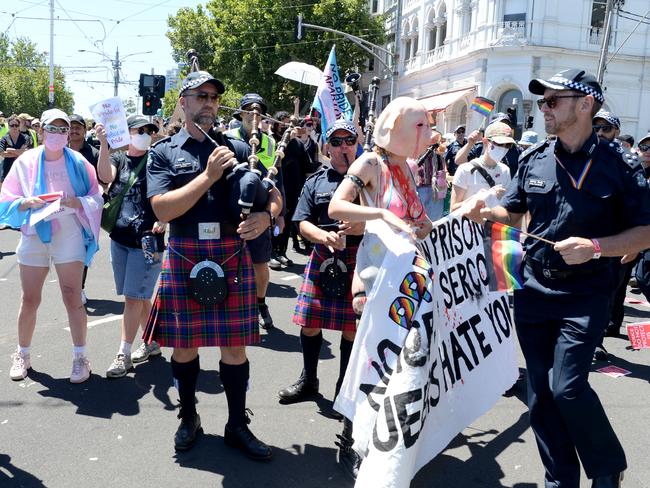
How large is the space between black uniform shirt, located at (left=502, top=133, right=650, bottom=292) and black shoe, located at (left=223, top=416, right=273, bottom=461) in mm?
1860

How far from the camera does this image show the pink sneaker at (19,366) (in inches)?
187

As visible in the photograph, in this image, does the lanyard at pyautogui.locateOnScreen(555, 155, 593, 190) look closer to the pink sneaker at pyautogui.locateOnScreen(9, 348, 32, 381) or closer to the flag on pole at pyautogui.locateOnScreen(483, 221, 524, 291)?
the flag on pole at pyautogui.locateOnScreen(483, 221, 524, 291)

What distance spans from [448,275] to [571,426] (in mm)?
996

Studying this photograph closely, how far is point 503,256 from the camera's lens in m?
3.51

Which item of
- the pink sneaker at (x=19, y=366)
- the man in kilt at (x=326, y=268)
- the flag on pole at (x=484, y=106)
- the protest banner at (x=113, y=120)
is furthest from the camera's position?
the flag on pole at (x=484, y=106)

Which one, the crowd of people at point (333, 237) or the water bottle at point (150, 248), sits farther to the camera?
the water bottle at point (150, 248)

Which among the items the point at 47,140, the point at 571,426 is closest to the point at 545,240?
the point at 571,426

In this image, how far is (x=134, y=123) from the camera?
535cm

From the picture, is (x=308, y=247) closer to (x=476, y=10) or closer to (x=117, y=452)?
(x=117, y=452)

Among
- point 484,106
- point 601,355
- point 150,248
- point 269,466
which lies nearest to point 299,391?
point 269,466

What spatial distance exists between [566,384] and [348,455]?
4.40 ft

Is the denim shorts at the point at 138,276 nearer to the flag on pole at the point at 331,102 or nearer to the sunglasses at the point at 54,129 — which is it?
the sunglasses at the point at 54,129

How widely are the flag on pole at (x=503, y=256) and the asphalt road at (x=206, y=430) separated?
3.71ft

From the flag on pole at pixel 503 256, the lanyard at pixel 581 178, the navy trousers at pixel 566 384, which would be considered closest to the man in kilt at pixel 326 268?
the flag on pole at pixel 503 256
